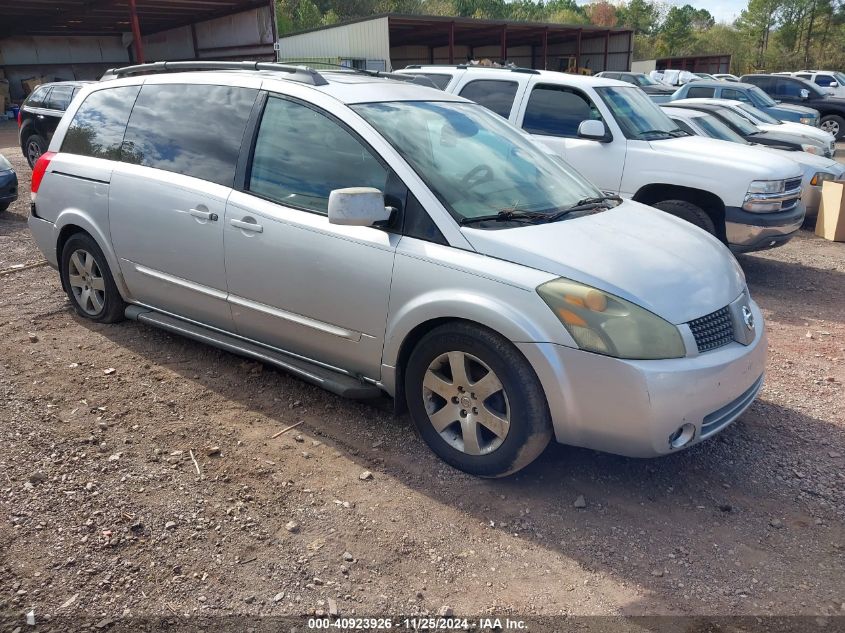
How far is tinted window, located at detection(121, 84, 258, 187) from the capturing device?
4184mm

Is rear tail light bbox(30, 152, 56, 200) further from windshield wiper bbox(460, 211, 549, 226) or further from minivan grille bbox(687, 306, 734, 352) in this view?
minivan grille bbox(687, 306, 734, 352)

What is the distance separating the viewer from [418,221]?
3471 mm

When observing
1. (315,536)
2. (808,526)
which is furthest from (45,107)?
(808,526)

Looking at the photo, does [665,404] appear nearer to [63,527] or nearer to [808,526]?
[808,526]

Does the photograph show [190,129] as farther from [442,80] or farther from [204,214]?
[442,80]

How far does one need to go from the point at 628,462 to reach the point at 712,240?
132 centimetres

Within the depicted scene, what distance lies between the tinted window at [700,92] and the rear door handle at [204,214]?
1536 cm

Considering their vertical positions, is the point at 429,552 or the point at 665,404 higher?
the point at 665,404

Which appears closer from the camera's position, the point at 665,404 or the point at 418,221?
the point at 665,404

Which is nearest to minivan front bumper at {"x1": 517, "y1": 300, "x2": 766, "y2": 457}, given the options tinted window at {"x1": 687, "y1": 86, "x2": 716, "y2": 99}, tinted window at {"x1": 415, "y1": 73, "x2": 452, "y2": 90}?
tinted window at {"x1": 415, "y1": 73, "x2": 452, "y2": 90}

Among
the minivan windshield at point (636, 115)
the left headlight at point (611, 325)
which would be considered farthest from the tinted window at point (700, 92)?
the left headlight at point (611, 325)

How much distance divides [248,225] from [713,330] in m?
2.45

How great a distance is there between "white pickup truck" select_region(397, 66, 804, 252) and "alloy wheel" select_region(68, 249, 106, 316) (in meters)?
3.40

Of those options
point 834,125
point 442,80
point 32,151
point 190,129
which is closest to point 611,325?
point 190,129
